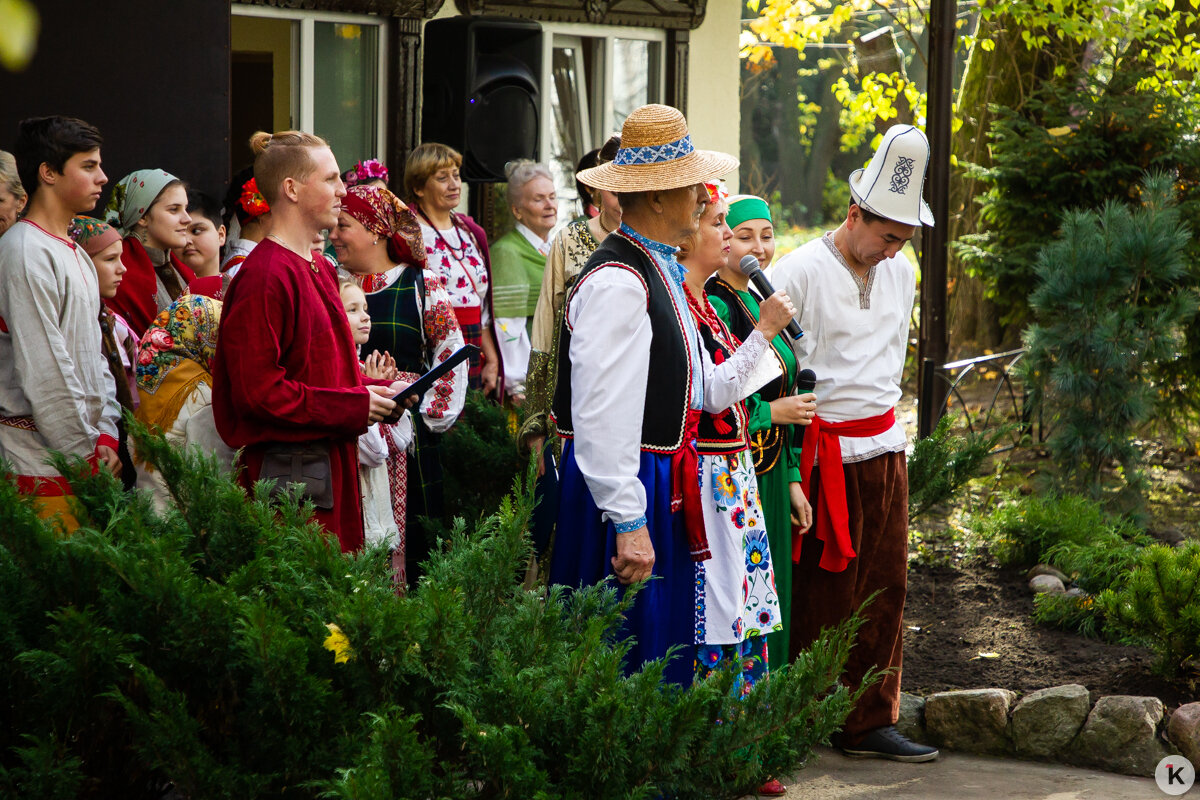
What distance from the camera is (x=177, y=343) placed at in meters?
3.62

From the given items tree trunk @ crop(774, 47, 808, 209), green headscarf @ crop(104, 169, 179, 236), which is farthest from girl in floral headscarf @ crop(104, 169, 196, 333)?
tree trunk @ crop(774, 47, 808, 209)

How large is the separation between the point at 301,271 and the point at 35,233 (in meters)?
0.91

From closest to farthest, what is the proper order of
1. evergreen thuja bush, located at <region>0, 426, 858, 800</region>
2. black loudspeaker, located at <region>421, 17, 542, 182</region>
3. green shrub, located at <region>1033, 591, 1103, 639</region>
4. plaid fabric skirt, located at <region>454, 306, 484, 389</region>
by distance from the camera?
evergreen thuja bush, located at <region>0, 426, 858, 800</region> < green shrub, located at <region>1033, 591, 1103, 639</region> < plaid fabric skirt, located at <region>454, 306, 484, 389</region> < black loudspeaker, located at <region>421, 17, 542, 182</region>

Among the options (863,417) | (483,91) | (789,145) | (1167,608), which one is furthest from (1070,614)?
(789,145)

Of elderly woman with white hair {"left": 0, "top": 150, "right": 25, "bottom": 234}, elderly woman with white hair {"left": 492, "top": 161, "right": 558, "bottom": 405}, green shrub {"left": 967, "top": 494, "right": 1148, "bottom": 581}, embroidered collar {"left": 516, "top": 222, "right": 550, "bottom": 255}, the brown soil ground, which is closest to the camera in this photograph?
elderly woman with white hair {"left": 0, "top": 150, "right": 25, "bottom": 234}

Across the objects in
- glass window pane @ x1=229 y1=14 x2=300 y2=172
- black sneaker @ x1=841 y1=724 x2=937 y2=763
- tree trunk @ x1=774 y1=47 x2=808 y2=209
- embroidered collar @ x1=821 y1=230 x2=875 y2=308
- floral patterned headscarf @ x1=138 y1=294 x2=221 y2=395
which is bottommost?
black sneaker @ x1=841 y1=724 x2=937 y2=763

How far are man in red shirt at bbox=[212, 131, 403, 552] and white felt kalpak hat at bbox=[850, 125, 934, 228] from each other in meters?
1.69

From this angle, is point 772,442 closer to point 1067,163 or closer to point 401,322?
point 401,322

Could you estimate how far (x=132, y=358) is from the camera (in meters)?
4.26

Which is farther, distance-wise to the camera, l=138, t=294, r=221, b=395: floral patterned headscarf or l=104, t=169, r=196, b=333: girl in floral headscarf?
l=104, t=169, r=196, b=333: girl in floral headscarf

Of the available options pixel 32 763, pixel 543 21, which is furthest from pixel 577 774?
pixel 543 21

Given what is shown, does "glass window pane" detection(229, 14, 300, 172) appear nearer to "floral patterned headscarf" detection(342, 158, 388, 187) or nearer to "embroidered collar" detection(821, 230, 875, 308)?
"floral patterned headscarf" detection(342, 158, 388, 187)

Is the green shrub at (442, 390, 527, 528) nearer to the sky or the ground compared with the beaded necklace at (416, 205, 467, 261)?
nearer to the ground

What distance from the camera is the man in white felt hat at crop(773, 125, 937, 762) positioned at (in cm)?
421
